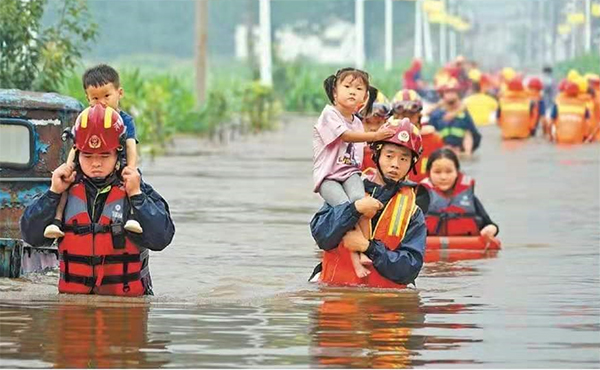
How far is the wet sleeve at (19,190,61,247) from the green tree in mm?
8132

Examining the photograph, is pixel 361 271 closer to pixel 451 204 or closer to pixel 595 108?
pixel 451 204

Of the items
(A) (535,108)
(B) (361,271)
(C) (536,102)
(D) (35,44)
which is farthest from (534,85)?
(B) (361,271)

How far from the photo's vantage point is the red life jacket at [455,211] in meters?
16.5

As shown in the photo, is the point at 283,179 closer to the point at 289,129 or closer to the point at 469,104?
the point at 289,129

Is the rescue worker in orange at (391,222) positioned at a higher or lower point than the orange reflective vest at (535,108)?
higher

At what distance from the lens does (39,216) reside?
440 inches

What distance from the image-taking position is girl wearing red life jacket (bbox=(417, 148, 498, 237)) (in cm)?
1641

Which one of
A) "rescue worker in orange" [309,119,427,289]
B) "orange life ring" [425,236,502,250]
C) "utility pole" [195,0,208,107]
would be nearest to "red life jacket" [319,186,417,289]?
"rescue worker in orange" [309,119,427,289]

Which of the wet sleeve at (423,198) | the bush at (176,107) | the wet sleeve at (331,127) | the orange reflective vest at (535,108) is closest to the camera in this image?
the wet sleeve at (331,127)

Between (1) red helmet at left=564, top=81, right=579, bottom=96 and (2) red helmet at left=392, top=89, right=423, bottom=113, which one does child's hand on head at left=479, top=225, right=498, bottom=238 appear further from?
(1) red helmet at left=564, top=81, right=579, bottom=96

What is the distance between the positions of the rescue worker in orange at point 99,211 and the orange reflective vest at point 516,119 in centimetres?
2966

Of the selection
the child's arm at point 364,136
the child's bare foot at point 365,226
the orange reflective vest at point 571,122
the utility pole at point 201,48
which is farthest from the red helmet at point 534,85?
the child's bare foot at point 365,226

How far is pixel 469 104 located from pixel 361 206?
39.5 meters

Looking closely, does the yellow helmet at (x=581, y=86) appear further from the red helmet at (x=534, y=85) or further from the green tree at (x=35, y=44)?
the green tree at (x=35, y=44)
